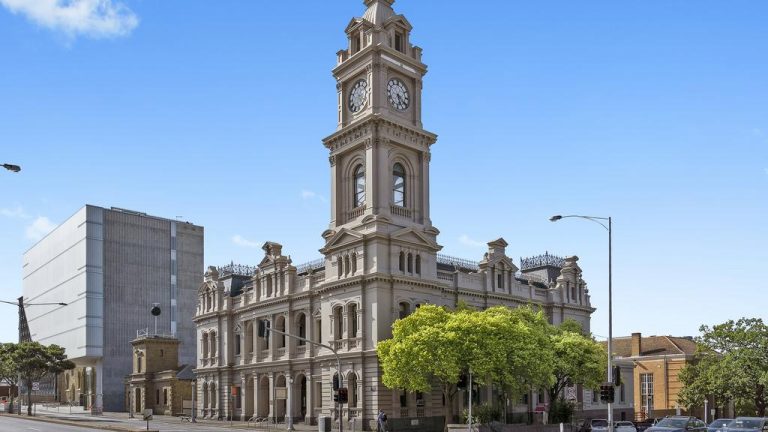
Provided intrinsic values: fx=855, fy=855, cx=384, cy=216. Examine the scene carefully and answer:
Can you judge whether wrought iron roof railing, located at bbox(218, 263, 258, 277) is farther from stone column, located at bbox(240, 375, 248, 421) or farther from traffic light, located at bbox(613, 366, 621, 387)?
traffic light, located at bbox(613, 366, 621, 387)

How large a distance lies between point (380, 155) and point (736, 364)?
39.9 metres

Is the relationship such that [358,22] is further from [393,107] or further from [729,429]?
[729,429]

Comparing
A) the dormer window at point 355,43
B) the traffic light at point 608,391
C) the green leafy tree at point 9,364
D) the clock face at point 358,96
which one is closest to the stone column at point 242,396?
the clock face at point 358,96

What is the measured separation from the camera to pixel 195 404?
93312mm

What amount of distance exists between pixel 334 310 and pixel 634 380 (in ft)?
161

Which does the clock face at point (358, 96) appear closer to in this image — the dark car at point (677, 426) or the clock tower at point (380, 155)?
the clock tower at point (380, 155)

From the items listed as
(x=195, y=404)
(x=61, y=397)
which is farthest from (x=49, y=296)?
(x=195, y=404)

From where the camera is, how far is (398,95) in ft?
241

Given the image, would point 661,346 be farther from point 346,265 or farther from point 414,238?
point 346,265

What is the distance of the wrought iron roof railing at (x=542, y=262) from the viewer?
91.7 metres

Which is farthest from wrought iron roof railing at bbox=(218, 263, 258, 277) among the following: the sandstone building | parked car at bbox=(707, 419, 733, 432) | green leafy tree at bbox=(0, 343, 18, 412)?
parked car at bbox=(707, 419, 733, 432)

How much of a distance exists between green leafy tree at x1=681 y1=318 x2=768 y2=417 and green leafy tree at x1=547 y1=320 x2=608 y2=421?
17.6 metres

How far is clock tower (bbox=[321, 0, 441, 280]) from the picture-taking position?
6888 cm

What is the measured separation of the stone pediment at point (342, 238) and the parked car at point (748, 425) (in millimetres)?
32086
